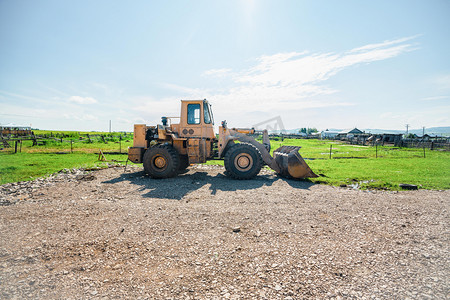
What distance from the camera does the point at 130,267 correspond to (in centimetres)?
380

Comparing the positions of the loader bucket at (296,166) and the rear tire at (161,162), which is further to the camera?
the rear tire at (161,162)


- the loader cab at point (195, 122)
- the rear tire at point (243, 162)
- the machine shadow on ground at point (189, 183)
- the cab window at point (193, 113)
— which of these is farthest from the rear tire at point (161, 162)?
the rear tire at point (243, 162)

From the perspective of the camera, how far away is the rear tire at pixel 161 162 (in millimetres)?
10953

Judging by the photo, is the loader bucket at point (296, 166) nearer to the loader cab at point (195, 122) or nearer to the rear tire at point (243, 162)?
the rear tire at point (243, 162)

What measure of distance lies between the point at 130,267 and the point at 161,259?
51 centimetres

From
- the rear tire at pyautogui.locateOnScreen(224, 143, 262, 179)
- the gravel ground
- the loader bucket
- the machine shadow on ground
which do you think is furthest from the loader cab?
the gravel ground

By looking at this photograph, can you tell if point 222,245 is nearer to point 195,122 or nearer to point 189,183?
point 189,183

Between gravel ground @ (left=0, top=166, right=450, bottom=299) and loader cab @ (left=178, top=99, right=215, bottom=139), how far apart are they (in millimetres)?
4106

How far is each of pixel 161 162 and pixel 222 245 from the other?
7.40 metres

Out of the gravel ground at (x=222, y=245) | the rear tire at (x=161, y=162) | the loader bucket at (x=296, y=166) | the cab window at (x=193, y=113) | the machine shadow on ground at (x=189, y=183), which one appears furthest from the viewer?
the cab window at (x=193, y=113)

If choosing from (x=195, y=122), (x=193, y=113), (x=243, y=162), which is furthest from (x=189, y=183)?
(x=193, y=113)

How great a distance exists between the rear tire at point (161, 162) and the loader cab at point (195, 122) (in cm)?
120

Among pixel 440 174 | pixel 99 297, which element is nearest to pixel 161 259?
pixel 99 297

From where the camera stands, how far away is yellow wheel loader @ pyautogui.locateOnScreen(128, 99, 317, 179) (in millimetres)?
10695
